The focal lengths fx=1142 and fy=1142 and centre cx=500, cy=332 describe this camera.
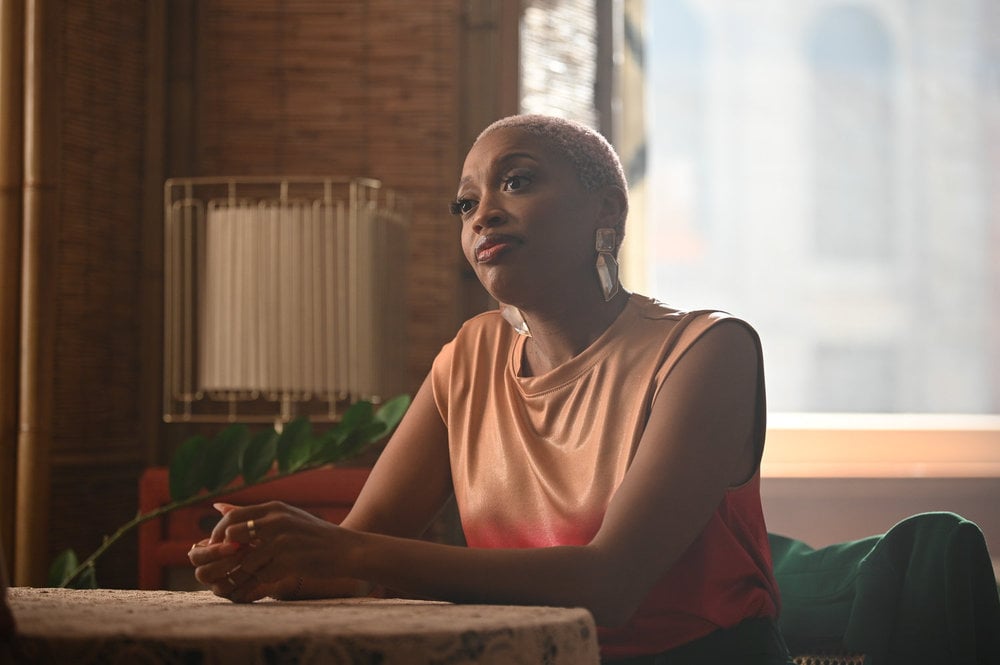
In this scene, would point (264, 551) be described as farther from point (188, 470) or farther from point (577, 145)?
point (188, 470)

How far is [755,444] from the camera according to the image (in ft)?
4.32

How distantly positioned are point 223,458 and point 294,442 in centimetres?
12

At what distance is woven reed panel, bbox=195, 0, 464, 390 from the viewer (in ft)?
9.11

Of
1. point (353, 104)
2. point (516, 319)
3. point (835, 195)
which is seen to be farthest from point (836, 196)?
point (516, 319)

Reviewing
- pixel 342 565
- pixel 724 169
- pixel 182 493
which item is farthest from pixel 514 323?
pixel 724 169

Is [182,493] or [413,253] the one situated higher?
[413,253]

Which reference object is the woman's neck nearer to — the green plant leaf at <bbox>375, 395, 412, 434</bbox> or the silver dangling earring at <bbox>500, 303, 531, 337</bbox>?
the silver dangling earring at <bbox>500, 303, 531, 337</bbox>

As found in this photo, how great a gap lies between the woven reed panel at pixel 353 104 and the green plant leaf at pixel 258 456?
2.88 feet

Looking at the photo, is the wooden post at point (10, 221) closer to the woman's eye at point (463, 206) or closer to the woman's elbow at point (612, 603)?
the woman's eye at point (463, 206)

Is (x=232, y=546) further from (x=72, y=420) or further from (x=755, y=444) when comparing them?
(x=72, y=420)

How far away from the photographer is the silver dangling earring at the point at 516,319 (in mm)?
1496

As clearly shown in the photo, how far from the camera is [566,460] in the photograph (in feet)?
4.42

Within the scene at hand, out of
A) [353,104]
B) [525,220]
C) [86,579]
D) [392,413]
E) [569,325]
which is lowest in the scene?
[86,579]

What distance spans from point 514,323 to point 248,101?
5.10ft
